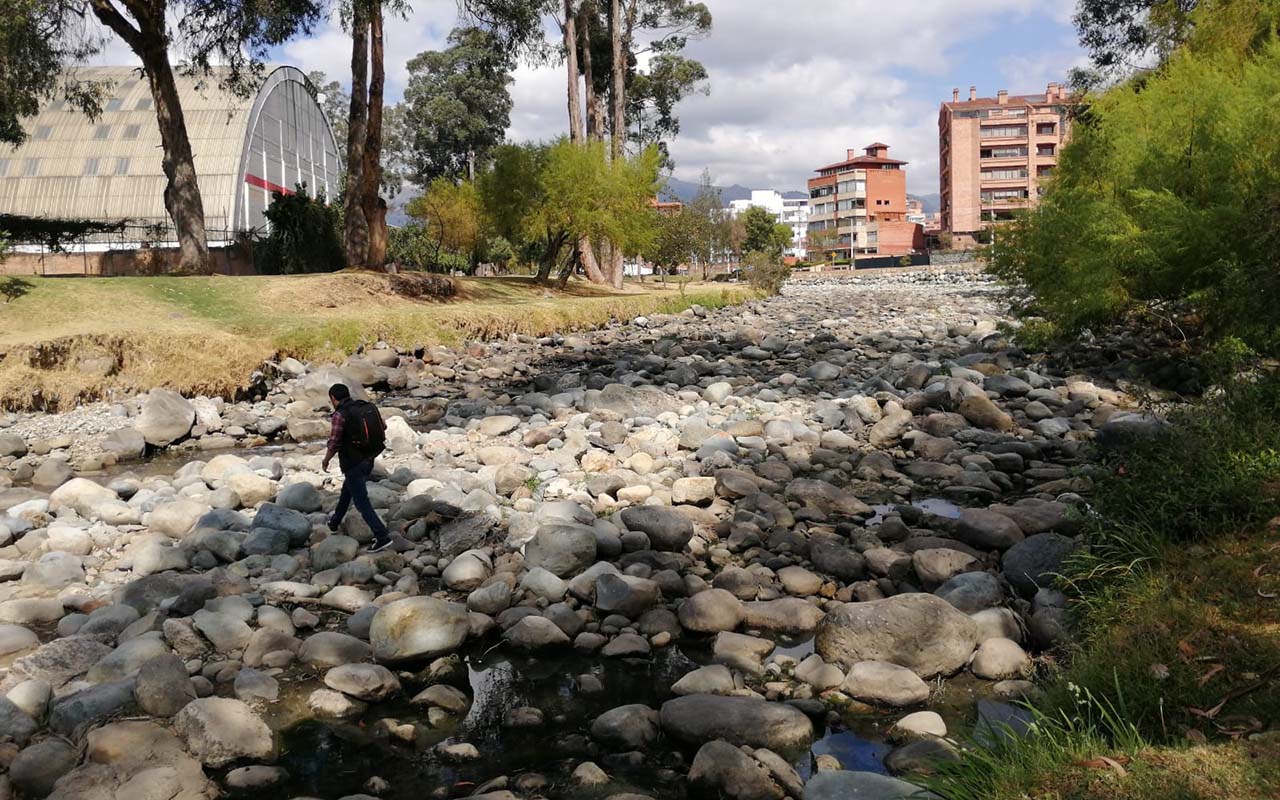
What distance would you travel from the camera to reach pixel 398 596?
23.8 ft

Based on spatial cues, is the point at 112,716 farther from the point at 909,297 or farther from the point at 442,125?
the point at 442,125

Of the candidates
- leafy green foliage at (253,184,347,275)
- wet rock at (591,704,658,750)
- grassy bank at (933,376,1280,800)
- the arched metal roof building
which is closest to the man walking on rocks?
wet rock at (591,704,658,750)

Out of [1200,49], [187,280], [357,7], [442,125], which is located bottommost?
[187,280]

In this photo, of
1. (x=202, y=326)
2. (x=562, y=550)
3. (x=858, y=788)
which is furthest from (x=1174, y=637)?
(x=202, y=326)

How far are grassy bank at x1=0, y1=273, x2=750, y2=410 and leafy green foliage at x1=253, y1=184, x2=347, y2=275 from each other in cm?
562

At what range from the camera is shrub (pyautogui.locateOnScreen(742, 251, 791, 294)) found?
45.8 m

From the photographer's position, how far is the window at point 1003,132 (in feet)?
325

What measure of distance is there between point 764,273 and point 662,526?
39199mm

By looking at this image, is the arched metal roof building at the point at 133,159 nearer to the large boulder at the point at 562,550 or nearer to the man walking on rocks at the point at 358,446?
the man walking on rocks at the point at 358,446

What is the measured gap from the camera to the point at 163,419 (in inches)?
524

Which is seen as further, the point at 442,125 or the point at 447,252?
the point at 442,125

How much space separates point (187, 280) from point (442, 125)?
47884mm

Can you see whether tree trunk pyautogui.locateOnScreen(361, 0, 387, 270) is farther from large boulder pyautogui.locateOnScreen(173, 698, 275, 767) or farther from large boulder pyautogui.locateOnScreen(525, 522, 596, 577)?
large boulder pyautogui.locateOnScreen(173, 698, 275, 767)

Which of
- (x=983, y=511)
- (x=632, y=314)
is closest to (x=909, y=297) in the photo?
(x=632, y=314)
